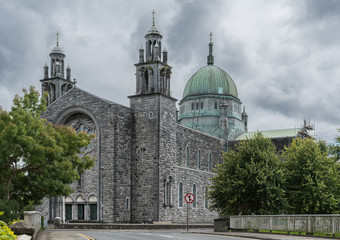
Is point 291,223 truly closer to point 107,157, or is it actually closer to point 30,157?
point 30,157

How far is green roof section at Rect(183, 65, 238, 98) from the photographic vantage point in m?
83.6

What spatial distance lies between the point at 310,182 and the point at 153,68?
2156cm

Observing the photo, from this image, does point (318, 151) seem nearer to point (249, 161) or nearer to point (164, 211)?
point (249, 161)

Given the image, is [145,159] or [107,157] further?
[145,159]

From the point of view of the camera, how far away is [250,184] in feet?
120

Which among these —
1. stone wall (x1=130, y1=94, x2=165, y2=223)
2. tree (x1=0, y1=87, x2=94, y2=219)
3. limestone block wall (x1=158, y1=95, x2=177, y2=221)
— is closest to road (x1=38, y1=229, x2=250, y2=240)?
tree (x1=0, y1=87, x2=94, y2=219)

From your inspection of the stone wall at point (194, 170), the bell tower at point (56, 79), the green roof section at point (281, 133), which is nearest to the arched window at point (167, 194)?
the stone wall at point (194, 170)

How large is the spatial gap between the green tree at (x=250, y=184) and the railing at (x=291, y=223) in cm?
509

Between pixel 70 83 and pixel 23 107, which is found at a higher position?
pixel 70 83

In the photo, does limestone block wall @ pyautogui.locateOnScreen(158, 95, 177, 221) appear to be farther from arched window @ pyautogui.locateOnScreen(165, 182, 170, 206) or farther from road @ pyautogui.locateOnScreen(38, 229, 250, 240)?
road @ pyautogui.locateOnScreen(38, 229, 250, 240)

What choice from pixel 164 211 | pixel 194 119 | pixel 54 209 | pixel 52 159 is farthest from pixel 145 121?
pixel 194 119

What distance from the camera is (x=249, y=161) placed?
38062 millimetres

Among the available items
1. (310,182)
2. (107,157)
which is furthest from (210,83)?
(310,182)

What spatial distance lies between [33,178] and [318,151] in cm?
2290
